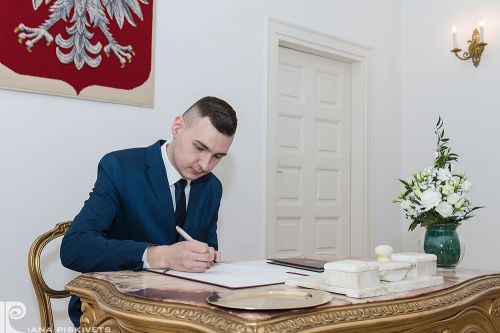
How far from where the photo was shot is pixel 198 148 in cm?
213

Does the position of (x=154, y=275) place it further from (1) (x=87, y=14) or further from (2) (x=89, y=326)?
(1) (x=87, y=14)

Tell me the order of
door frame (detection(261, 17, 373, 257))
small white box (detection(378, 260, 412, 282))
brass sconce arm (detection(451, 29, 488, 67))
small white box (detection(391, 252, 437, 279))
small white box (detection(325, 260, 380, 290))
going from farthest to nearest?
brass sconce arm (detection(451, 29, 488, 67)), door frame (detection(261, 17, 373, 257)), small white box (detection(391, 252, 437, 279)), small white box (detection(378, 260, 412, 282)), small white box (detection(325, 260, 380, 290))

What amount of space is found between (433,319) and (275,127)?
2.81 meters

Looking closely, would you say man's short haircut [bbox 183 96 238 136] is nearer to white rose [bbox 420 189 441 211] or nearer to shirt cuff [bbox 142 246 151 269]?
shirt cuff [bbox 142 246 151 269]

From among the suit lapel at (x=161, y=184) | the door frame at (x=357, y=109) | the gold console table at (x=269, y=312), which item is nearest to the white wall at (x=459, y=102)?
the door frame at (x=357, y=109)

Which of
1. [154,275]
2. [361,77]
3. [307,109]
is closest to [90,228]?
[154,275]

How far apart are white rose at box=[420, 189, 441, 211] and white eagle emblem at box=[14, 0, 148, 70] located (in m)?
1.99

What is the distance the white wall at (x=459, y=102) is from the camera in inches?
171

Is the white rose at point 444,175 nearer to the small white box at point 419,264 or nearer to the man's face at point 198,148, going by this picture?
the small white box at point 419,264

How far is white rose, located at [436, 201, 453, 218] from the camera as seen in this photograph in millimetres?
1971

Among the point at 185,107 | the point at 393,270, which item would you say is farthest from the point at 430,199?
the point at 185,107

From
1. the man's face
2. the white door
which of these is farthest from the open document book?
the white door

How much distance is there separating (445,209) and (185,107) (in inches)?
78.1

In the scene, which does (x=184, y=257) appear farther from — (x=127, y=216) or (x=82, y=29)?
(x=82, y=29)
